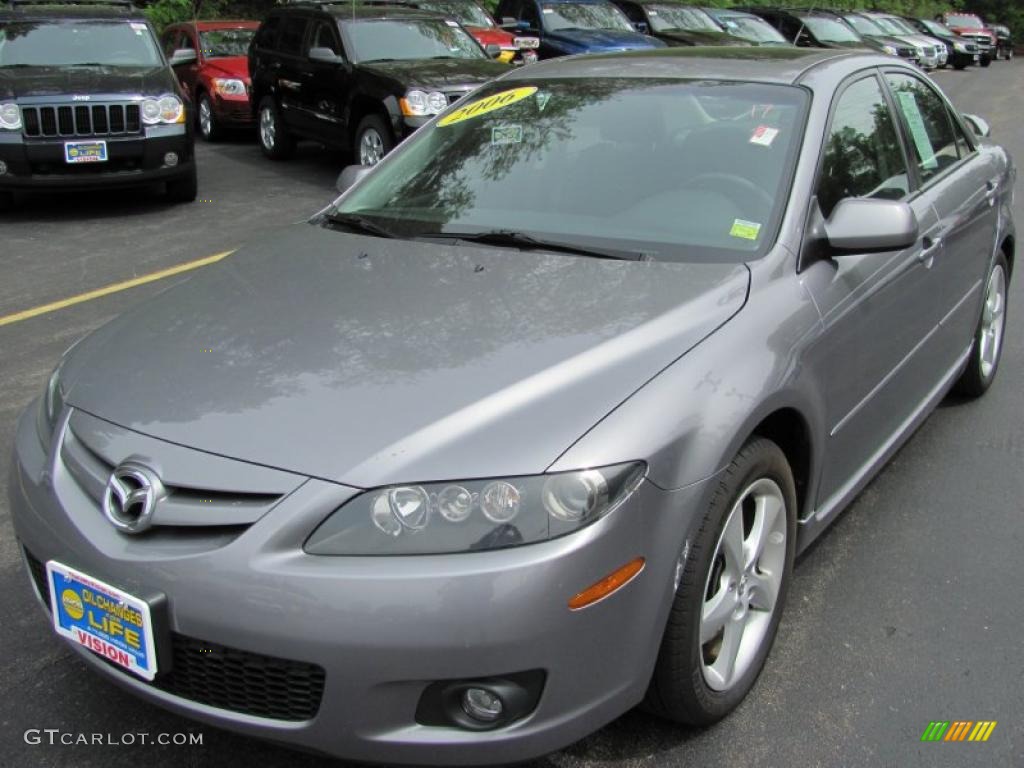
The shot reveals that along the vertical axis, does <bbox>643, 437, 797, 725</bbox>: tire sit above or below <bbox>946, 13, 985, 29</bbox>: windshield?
above

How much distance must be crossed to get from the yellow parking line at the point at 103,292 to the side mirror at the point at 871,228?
3736mm

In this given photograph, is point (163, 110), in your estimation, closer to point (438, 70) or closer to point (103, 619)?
point (438, 70)

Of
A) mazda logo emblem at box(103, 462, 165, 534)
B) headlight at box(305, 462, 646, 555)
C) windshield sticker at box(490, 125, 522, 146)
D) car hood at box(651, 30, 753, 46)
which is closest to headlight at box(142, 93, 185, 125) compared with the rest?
windshield sticker at box(490, 125, 522, 146)

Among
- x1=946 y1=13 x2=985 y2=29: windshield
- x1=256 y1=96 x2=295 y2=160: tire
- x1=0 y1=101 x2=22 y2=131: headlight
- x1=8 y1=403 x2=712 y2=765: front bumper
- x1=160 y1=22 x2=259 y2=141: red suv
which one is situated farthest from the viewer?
x1=946 y1=13 x2=985 y2=29: windshield

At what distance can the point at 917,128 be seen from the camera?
4.02 m

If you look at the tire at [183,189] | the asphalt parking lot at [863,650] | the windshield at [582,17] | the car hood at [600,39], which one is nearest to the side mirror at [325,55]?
the tire at [183,189]

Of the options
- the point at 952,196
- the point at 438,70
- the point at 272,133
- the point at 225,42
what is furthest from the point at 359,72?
the point at 952,196

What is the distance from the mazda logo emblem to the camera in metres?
2.18

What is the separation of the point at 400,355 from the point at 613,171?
3.96 ft

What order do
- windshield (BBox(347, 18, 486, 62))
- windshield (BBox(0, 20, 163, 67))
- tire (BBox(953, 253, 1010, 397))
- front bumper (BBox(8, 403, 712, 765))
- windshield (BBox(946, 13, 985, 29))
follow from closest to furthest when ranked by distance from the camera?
front bumper (BBox(8, 403, 712, 765))
tire (BBox(953, 253, 1010, 397))
windshield (BBox(0, 20, 163, 67))
windshield (BBox(347, 18, 486, 62))
windshield (BBox(946, 13, 985, 29))

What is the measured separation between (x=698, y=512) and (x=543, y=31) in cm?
1520

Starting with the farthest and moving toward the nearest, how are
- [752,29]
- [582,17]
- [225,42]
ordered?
[752,29]
[582,17]
[225,42]

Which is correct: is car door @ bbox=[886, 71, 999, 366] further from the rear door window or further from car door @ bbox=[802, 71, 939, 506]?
car door @ bbox=[802, 71, 939, 506]
